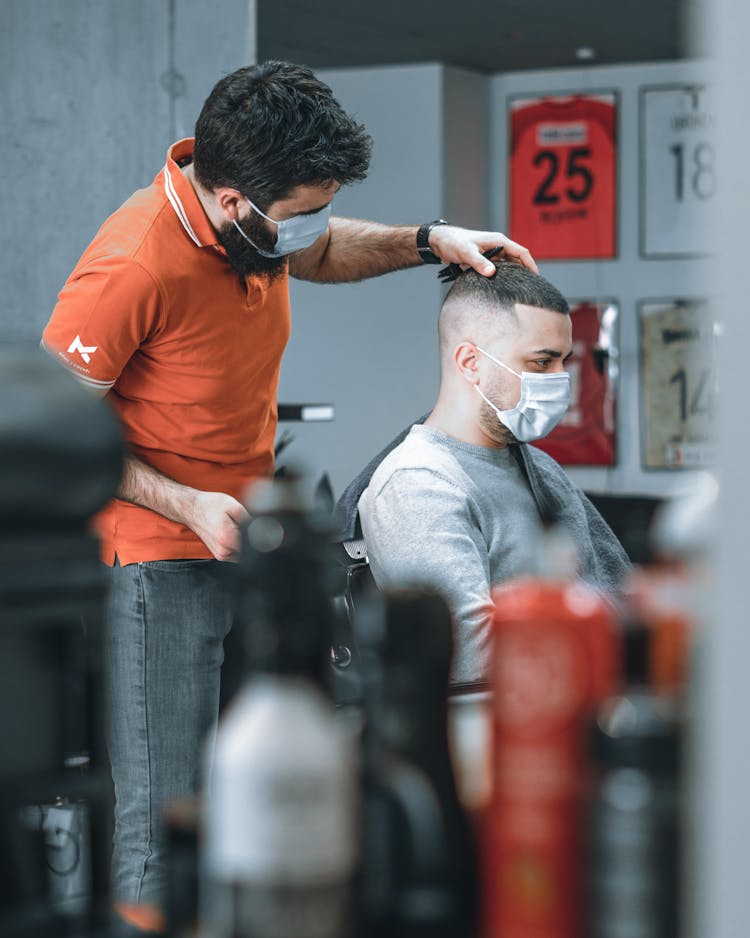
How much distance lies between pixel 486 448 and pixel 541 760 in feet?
5.76

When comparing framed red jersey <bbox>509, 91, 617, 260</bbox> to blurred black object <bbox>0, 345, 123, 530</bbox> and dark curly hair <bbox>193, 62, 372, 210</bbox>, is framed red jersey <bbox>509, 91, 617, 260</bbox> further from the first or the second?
blurred black object <bbox>0, 345, 123, 530</bbox>

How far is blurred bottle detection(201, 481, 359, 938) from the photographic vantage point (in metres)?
0.76

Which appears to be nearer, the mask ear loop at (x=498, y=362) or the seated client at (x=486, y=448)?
the seated client at (x=486, y=448)

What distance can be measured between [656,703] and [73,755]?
0.40m

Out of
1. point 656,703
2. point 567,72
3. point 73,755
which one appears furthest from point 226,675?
point 567,72

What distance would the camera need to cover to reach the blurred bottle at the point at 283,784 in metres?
0.76

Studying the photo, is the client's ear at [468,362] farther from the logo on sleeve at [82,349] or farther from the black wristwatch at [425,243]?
the logo on sleeve at [82,349]

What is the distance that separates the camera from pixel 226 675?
2.70 m

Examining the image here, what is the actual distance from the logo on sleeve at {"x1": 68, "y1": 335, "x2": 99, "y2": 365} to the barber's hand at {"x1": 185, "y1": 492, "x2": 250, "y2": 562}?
277mm

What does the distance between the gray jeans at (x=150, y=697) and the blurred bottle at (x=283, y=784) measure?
156cm

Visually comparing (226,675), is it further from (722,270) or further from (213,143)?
(722,270)

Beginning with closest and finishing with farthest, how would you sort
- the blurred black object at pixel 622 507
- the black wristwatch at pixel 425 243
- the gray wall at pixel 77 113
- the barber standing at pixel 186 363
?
the barber standing at pixel 186 363, the black wristwatch at pixel 425 243, the gray wall at pixel 77 113, the blurred black object at pixel 622 507

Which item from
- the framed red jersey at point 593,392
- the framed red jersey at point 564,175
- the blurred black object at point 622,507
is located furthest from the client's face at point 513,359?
the framed red jersey at point 564,175

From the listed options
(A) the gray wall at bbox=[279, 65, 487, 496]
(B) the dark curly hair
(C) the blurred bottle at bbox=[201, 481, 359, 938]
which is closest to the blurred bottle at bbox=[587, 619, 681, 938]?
(C) the blurred bottle at bbox=[201, 481, 359, 938]
